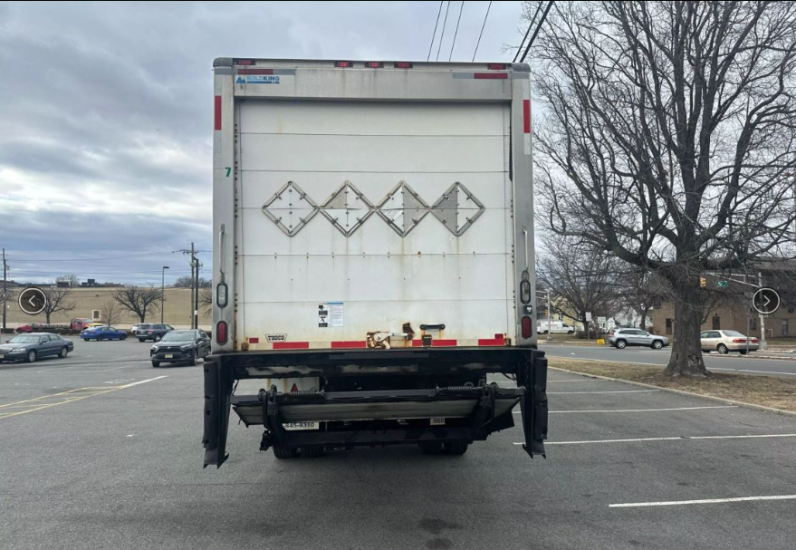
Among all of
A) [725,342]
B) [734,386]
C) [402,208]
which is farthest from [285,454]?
[725,342]

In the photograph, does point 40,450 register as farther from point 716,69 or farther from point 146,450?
point 716,69

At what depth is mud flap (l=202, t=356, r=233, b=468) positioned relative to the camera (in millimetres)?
4223

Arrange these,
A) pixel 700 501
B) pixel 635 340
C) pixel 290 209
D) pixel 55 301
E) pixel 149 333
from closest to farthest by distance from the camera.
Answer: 1. pixel 290 209
2. pixel 700 501
3. pixel 635 340
4. pixel 149 333
5. pixel 55 301

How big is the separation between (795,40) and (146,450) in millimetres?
15045

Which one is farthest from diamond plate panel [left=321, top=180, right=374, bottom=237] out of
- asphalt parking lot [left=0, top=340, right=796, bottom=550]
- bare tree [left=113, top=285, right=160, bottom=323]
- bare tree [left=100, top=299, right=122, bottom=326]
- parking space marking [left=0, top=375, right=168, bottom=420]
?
bare tree [left=100, top=299, right=122, bottom=326]

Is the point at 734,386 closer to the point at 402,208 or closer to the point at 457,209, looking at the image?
the point at 457,209

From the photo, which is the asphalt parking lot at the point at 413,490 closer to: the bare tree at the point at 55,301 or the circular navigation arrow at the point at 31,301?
the circular navigation arrow at the point at 31,301

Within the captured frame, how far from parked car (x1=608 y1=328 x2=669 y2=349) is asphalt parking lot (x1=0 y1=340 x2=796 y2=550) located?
32933 mm

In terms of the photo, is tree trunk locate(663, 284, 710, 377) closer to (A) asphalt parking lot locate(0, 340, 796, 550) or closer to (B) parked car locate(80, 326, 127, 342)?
(A) asphalt parking lot locate(0, 340, 796, 550)

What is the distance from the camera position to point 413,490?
557cm

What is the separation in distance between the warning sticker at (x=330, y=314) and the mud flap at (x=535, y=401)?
1562mm

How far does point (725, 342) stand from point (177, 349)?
2939cm

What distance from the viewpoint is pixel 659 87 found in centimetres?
1375

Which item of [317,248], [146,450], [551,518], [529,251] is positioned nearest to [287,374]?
[317,248]
